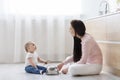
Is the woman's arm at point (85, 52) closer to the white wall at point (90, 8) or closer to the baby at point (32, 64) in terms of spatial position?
the baby at point (32, 64)

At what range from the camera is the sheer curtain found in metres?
4.12

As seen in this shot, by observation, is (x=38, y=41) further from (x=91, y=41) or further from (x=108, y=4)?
(x=91, y=41)

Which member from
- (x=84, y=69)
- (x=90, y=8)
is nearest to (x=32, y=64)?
(x=84, y=69)

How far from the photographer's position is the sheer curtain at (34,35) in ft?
13.5

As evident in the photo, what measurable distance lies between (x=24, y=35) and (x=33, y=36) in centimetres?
15

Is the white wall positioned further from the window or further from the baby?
the baby

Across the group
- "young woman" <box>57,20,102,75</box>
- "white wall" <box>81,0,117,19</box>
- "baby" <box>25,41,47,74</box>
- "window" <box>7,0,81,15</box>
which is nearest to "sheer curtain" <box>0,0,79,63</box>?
"window" <box>7,0,81,15</box>

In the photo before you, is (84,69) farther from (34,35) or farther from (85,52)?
(34,35)

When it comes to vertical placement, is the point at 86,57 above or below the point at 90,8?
below

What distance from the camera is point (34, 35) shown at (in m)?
4.23

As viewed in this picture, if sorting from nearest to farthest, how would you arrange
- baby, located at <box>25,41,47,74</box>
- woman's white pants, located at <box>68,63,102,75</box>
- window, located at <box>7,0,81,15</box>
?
1. woman's white pants, located at <box>68,63,102,75</box>
2. baby, located at <box>25,41,47,74</box>
3. window, located at <box>7,0,81,15</box>

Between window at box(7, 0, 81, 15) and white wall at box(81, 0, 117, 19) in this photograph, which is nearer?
window at box(7, 0, 81, 15)

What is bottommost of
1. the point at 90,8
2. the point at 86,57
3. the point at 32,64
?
the point at 32,64

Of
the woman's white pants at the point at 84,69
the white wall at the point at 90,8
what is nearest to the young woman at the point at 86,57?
the woman's white pants at the point at 84,69
